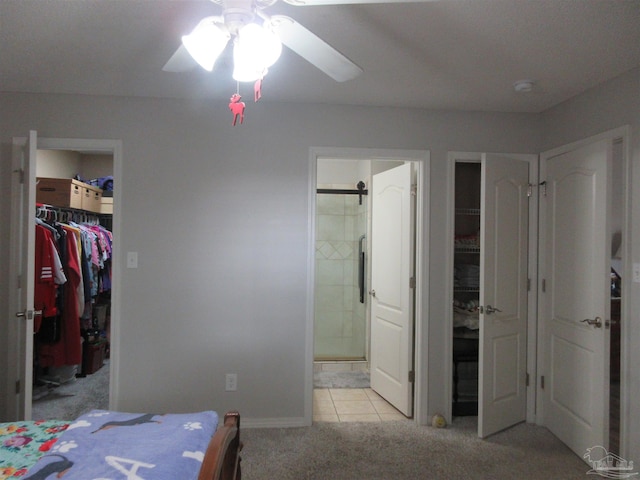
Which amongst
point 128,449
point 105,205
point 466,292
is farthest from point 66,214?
point 466,292

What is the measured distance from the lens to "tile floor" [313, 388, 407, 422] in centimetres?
304

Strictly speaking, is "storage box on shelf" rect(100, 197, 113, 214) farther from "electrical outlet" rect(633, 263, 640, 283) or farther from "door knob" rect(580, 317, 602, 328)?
"electrical outlet" rect(633, 263, 640, 283)

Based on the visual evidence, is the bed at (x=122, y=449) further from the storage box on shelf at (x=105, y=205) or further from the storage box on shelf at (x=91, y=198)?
the storage box on shelf at (x=105, y=205)

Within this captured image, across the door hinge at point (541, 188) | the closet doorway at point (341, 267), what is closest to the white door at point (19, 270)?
the closet doorway at point (341, 267)

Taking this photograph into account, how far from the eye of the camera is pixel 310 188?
9.51 ft

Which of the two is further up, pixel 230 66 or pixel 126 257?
pixel 230 66

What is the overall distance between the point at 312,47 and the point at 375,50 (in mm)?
901

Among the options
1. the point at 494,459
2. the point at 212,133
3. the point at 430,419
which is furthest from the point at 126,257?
the point at 494,459

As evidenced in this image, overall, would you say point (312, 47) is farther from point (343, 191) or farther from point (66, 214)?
point (66, 214)

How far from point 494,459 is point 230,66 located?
9.17 feet

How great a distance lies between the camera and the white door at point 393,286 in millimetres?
3090

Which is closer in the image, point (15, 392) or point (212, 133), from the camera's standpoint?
point (15, 392)

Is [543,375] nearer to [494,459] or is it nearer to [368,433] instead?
[494,459]

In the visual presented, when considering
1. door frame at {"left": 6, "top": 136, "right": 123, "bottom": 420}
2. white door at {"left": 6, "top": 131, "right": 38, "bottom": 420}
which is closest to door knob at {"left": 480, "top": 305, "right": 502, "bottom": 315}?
door frame at {"left": 6, "top": 136, "right": 123, "bottom": 420}
